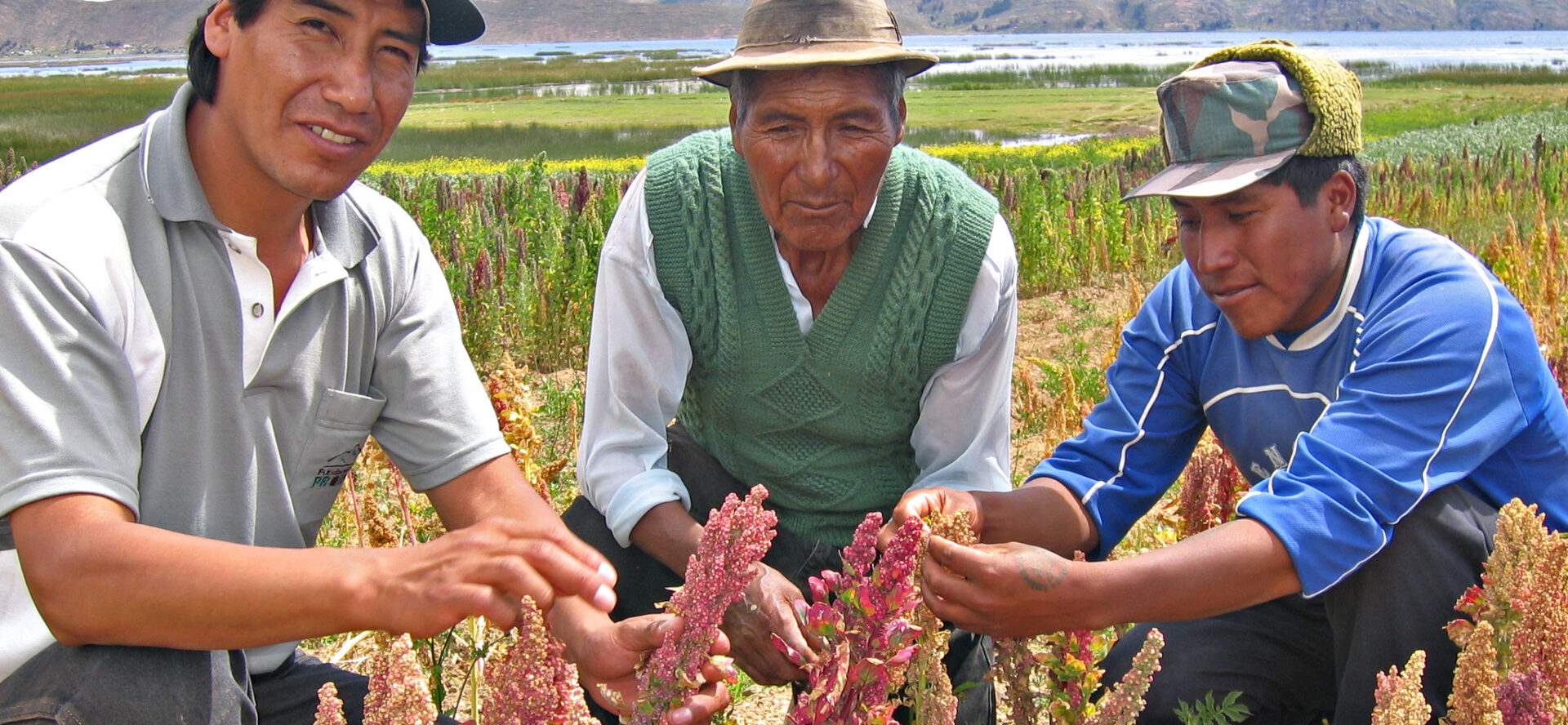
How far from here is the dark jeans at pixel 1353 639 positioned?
208 centimetres

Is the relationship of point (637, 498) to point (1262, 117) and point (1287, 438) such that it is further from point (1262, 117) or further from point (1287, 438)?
point (1262, 117)

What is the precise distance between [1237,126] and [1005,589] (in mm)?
1070

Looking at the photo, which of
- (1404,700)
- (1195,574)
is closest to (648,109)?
(1195,574)

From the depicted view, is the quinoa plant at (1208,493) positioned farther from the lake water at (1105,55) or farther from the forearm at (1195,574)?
the lake water at (1105,55)

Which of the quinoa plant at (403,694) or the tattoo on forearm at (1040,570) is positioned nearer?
the quinoa plant at (403,694)

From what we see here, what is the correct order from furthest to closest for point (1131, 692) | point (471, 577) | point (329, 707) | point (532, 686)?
point (1131, 692), point (471, 577), point (532, 686), point (329, 707)

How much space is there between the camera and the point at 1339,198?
91.0 inches

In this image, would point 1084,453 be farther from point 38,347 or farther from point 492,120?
point 492,120

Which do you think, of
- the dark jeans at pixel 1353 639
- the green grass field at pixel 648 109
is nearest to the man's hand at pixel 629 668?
the dark jeans at pixel 1353 639

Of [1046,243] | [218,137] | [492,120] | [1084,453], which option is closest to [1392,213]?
[1046,243]

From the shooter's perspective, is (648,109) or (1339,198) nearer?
(1339,198)

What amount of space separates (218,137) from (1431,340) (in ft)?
7.15

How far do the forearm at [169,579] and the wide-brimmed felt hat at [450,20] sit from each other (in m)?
1.06

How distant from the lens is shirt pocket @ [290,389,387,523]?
2.19 m
